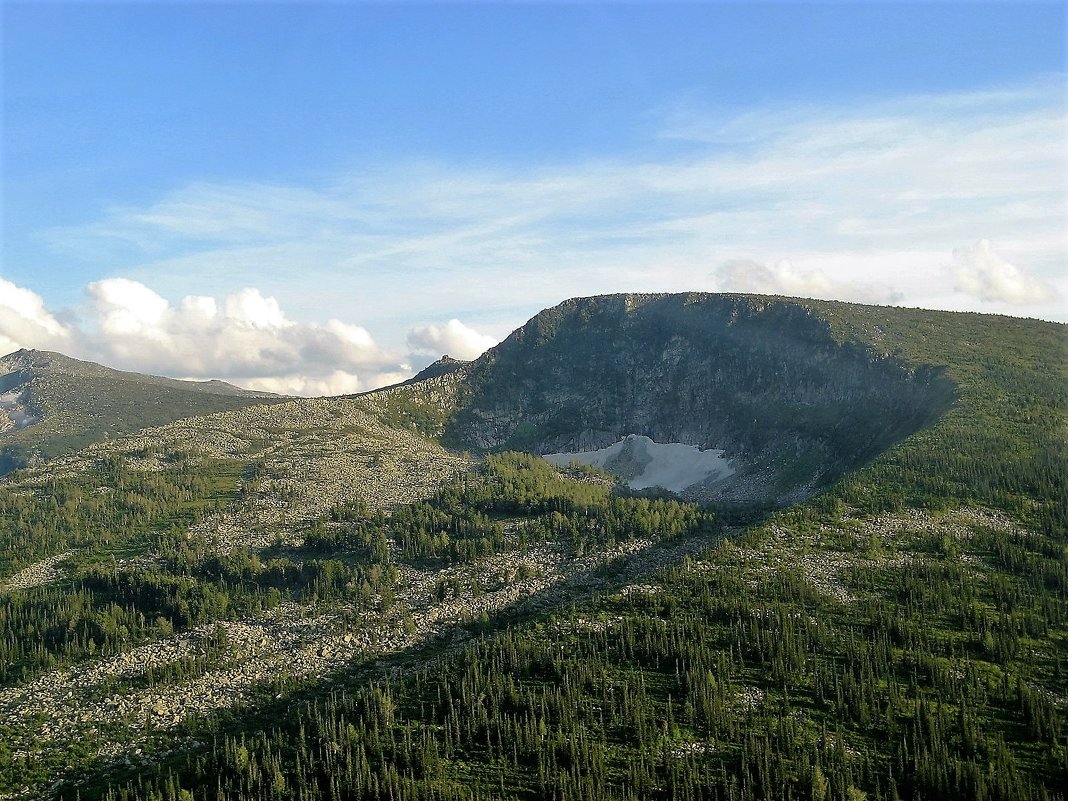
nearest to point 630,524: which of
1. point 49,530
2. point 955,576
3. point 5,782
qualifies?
point 955,576

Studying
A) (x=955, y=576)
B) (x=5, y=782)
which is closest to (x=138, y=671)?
(x=5, y=782)

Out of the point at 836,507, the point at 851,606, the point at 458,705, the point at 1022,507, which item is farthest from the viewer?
the point at 836,507

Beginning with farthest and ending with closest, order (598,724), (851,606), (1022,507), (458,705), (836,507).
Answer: (836,507), (1022,507), (851,606), (458,705), (598,724)

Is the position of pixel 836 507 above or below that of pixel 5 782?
above

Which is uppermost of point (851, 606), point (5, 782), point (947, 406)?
A: point (947, 406)

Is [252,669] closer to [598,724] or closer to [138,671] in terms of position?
[138,671]

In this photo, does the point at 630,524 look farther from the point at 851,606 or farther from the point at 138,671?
the point at 138,671

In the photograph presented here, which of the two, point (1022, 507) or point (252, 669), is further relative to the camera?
point (1022, 507)
